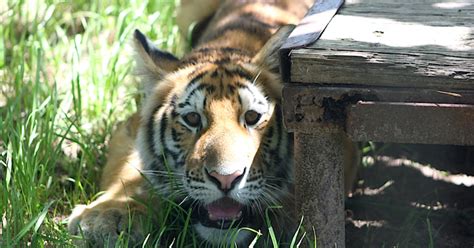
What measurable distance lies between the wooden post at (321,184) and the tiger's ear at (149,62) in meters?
0.91

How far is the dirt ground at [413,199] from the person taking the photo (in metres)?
3.33

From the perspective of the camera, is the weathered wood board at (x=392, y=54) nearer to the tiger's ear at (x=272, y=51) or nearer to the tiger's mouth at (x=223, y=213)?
A: the tiger's ear at (x=272, y=51)

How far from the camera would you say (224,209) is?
122 inches

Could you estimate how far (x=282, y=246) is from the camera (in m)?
3.21

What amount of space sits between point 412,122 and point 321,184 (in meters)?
0.40

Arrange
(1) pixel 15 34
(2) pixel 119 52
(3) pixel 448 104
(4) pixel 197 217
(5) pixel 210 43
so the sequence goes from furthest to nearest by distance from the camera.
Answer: (1) pixel 15 34
(2) pixel 119 52
(5) pixel 210 43
(4) pixel 197 217
(3) pixel 448 104

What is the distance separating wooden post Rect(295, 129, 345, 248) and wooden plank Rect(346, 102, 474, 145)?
0.50 ft

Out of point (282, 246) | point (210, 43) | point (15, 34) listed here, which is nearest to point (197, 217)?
point (282, 246)

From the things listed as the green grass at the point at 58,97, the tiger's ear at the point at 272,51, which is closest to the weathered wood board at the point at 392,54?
the tiger's ear at the point at 272,51

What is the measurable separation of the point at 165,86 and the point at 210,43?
517 mm

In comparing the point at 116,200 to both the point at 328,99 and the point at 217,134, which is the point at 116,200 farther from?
the point at 328,99

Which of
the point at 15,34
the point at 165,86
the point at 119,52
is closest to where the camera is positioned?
the point at 165,86

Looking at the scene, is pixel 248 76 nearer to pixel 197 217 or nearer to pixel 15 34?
pixel 197 217

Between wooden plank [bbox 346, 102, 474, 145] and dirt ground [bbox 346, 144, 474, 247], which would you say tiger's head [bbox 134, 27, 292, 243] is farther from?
wooden plank [bbox 346, 102, 474, 145]
